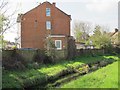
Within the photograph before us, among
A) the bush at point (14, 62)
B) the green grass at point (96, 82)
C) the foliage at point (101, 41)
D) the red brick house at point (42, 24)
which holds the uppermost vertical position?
the red brick house at point (42, 24)

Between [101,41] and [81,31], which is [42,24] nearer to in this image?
[101,41]

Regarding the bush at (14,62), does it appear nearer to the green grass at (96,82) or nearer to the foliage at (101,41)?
the green grass at (96,82)

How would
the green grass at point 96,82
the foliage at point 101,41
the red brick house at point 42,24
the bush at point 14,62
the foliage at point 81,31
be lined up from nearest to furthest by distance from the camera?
the green grass at point 96,82 < the bush at point 14,62 < the red brick house at point 42,24 < the foliage at point 101,41 < the foliage at point 81,31

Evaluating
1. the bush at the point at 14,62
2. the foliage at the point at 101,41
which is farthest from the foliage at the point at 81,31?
the bush at the point at 14,62

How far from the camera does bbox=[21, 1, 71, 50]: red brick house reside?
57406mm

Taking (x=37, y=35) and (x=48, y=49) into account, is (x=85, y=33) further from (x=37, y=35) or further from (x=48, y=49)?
(x=48, y=49)

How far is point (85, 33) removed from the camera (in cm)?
10956

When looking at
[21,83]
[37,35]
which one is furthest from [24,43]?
[21,83]

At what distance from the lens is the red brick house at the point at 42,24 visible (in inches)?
2260

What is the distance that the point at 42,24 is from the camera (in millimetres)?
58312

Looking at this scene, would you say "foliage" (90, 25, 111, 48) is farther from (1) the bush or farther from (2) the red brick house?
(1) the bush

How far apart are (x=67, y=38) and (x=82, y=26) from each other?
2300 inches

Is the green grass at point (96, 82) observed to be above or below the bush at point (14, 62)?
below

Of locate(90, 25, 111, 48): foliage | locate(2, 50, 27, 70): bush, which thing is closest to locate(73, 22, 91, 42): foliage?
locate(90, 25, 111, 48): foliage
